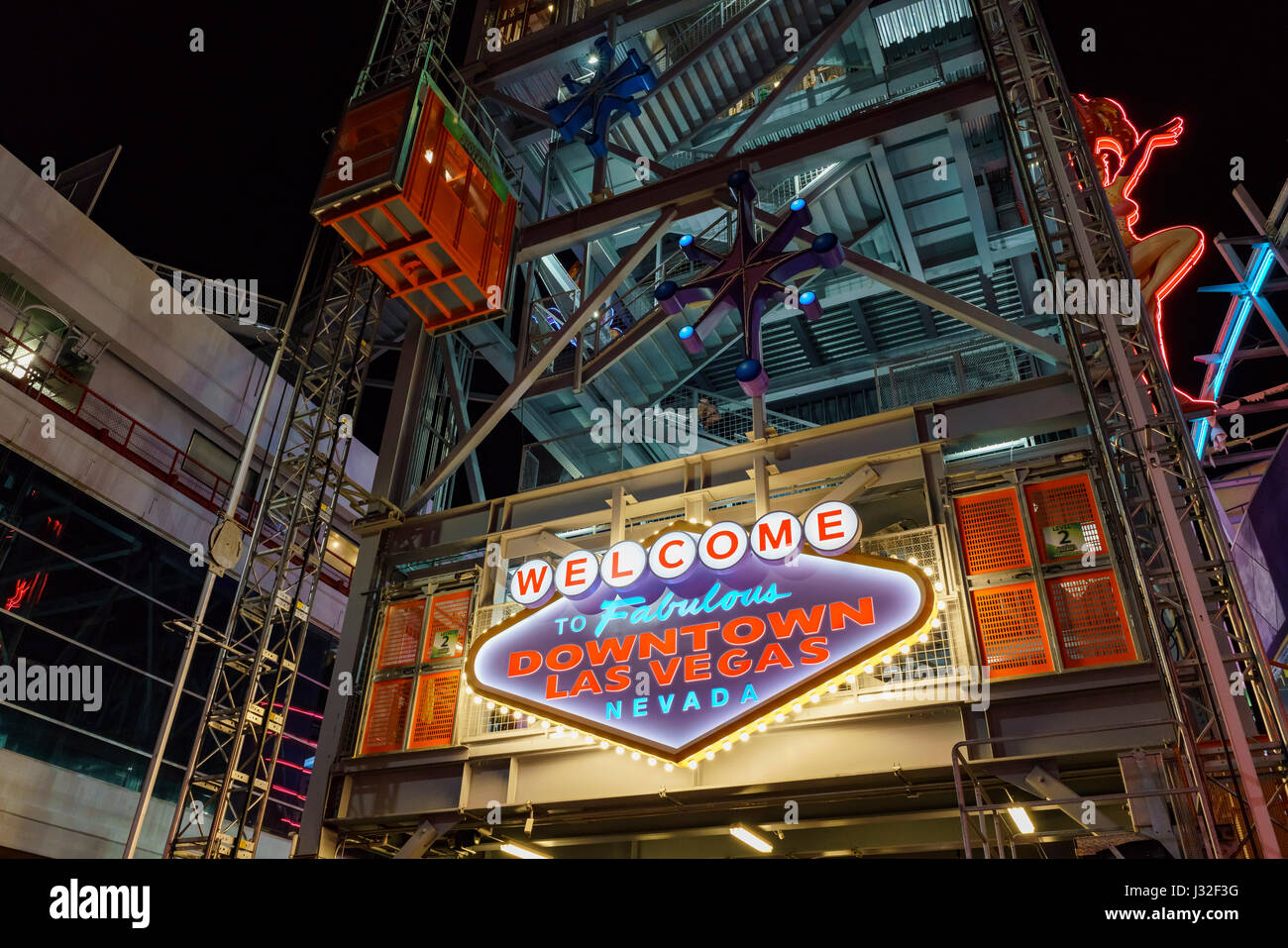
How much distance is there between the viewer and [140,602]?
24672 mm

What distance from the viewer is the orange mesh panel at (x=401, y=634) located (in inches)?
603

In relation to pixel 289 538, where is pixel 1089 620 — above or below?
below

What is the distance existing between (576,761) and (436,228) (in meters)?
9.54

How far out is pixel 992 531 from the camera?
12.5m

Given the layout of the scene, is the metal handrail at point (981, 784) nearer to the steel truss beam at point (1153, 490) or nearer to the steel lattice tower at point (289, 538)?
the steel truss beam at point (1153, 490)

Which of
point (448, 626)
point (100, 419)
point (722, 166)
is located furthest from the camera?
point (100, 419)

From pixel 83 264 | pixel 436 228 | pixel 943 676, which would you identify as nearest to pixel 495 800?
pixel 943 676

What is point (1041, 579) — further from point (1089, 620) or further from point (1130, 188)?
point (1130, 188)

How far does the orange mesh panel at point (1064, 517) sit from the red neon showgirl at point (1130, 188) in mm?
7455

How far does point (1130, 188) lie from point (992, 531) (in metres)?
13.9

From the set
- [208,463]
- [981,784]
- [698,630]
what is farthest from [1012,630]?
[208,463]

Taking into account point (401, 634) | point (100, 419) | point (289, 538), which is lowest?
point (401, 634)

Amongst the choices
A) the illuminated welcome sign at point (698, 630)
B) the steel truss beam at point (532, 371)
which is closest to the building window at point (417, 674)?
the illuminated welcome sign at point (698, 630)
